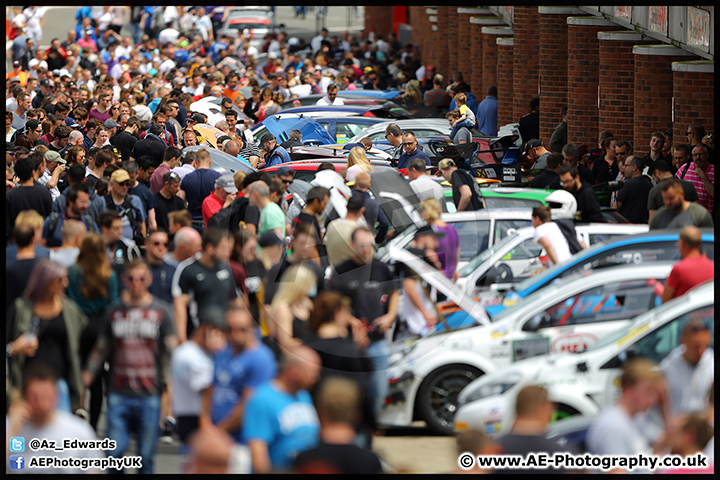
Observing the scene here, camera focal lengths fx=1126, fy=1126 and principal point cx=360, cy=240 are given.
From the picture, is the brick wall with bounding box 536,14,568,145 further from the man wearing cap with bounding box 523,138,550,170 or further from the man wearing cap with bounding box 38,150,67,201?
the man wearing cap with bounding box 38,150,67,201

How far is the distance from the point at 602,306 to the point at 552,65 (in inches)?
552

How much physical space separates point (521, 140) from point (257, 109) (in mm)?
5891

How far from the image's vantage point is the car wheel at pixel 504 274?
1069 centimetres

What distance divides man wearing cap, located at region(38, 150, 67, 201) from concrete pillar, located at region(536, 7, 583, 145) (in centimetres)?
1092

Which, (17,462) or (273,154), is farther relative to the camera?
(273,154)

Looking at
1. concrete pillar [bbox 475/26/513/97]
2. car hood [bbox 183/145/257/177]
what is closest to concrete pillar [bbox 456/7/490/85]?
concrete pillar [bbox 475/26/513/97]

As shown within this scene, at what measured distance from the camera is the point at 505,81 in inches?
1025

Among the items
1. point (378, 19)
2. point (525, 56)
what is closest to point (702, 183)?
point (525, 56)

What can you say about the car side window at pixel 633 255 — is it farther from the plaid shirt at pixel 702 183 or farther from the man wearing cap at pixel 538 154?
the man wearing cap at pixel 538 154

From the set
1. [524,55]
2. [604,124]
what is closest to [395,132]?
[604,124]

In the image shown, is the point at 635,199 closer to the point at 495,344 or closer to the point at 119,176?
the point at 495,344

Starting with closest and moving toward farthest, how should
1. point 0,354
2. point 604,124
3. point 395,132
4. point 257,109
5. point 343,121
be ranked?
point 0,354 < point 395,132 < point 604,124 < point 343,121 < point 257,109

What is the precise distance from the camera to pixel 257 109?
23969 mm

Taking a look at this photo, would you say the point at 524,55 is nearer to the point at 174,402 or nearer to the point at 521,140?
the point at 521,140
